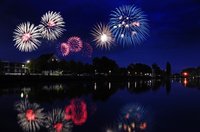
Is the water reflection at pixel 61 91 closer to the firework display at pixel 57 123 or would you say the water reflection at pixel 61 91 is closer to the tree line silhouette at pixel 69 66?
the firework display at pixel 57 123

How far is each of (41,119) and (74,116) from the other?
2.31m

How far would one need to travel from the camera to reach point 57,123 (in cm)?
1527

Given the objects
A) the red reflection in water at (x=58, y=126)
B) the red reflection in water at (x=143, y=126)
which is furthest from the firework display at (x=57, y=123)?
the red reflection in water at (x=143, y=126)

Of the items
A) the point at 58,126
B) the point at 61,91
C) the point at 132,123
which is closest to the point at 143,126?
the point at 132,123

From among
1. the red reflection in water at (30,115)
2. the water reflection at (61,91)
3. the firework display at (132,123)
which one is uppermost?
the water reflection at (61,91)

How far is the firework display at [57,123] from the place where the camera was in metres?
13.7

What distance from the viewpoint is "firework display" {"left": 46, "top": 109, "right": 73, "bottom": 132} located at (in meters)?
13.7

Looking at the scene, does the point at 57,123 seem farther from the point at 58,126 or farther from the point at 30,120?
the point at 30,120

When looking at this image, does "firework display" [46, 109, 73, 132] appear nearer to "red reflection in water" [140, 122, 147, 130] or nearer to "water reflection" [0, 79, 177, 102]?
"red reflection in water" [140, 122, 147, 130]

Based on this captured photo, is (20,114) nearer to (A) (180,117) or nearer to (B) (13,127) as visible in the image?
(B) (13,127)

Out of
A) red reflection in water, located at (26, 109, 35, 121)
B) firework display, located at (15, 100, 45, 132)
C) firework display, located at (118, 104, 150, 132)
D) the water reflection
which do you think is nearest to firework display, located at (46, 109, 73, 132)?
firework display, located at (15, 100, 45, 132)

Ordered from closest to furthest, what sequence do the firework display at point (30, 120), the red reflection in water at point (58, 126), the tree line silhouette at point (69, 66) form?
1. the red reflection in water at point (58, 126)
2. the firework display at point (30, 120)
3. the tree line silhouette at point (69, 66)

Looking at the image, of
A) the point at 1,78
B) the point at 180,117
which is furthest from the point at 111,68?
the point at 180,117

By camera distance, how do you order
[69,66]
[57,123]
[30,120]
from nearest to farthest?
[57,123] < [30,120] < [69,66]
